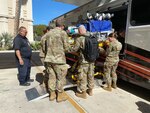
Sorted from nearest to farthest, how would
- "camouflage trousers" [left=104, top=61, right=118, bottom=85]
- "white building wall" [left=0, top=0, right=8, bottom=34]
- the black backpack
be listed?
the black backpack, "camouflage trousers" [left=104, top=61, right=118, bottom=85], "white building wall" [left=0, top=0, right=8, bottom=34]

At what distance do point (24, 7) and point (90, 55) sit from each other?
24.3 metres

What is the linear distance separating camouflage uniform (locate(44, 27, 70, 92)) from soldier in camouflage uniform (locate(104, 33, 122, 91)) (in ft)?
4.50

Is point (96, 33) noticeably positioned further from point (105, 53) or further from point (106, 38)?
point (105, 53)

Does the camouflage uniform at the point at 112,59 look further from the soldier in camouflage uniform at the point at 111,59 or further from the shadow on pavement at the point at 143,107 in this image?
the shadow on pavement at the point at 143,107

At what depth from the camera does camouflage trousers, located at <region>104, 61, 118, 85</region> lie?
17.1 ft

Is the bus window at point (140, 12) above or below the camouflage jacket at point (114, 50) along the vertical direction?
above

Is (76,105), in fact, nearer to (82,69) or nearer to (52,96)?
(52,96)

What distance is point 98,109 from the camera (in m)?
4.13

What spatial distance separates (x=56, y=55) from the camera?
4359mm

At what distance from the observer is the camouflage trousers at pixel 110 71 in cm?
520

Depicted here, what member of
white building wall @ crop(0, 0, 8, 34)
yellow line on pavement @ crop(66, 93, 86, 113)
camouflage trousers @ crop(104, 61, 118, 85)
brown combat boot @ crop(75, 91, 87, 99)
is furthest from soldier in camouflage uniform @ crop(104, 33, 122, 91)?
white building wall @ crop(0, 0, 8, 34)

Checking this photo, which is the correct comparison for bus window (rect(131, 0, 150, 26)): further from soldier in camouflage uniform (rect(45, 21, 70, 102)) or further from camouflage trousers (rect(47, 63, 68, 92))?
camouflage trousers (rect(47, 63, 68, 92))

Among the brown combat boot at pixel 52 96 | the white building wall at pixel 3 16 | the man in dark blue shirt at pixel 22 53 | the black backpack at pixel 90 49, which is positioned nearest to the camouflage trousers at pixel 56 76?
the brown combat boot at pixel 52 96

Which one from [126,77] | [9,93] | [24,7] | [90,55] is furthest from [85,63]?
[24,7]
